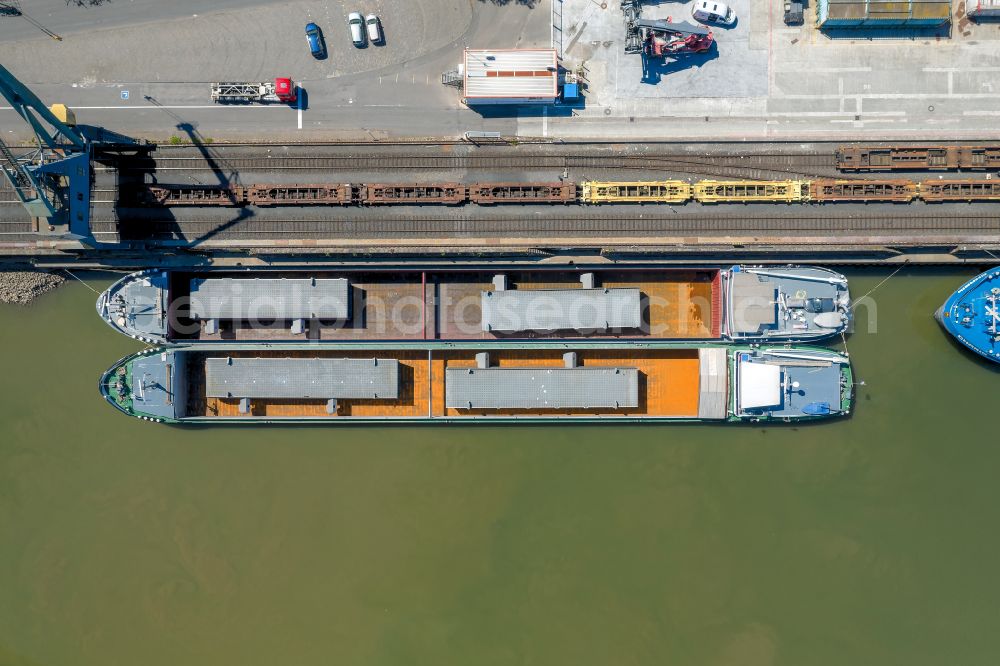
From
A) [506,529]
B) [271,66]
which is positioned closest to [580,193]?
[271,66]

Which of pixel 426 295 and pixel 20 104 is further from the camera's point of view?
pixel 426 295

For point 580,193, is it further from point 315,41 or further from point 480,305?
point 315,41

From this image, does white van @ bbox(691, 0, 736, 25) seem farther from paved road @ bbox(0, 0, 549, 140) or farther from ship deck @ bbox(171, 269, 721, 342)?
ship deck @ bbox(171, 269, 721, 342)

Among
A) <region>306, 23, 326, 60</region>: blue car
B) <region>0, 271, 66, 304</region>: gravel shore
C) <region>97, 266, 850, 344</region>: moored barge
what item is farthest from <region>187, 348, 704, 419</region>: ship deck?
<region>306, 23, 326, 60</region>: blue car

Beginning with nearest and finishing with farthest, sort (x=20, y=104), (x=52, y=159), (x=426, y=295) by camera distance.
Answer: (x=20, y=104), (x=52, y=159), (x=426, y=295)

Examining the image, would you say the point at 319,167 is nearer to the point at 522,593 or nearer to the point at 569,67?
the point at 569,67

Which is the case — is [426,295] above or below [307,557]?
above

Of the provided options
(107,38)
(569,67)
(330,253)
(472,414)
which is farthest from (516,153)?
(107,38)
